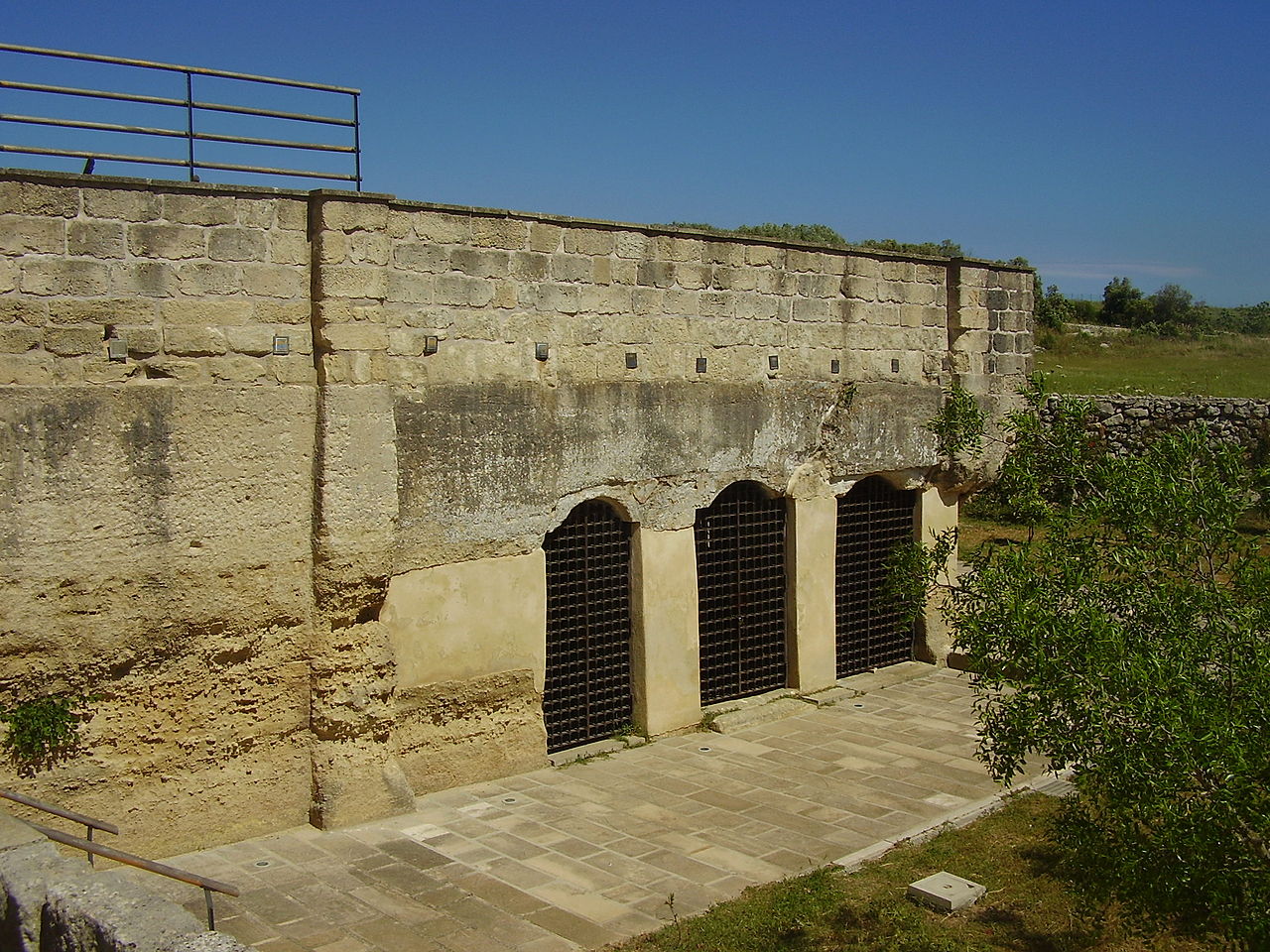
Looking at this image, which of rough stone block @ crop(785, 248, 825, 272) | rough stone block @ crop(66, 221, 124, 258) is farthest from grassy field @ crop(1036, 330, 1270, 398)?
rough stone block @ crop(66, 221, 124, 258)

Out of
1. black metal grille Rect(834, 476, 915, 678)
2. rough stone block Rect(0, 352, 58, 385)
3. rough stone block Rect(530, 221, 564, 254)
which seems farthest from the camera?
black metal grille Rect(834, 476, 915, 678)

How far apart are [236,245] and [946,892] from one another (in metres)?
6.39

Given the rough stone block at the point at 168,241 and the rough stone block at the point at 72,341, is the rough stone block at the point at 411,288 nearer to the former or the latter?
the rough stone block at the point at 168,241

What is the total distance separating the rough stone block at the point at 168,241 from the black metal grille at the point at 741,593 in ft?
17.3

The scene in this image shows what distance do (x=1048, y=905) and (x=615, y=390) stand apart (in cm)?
534

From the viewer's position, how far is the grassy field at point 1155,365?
27.5m

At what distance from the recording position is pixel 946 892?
7.31 meters

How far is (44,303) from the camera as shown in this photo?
730cm

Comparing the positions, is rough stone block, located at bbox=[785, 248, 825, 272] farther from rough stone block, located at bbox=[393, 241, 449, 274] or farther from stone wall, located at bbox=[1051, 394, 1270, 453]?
stone wall, located at bbox=[1051, 394, 1270, 453]

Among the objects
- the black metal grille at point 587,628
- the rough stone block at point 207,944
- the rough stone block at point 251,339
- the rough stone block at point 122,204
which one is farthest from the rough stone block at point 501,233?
the rough stone block at point 207,944

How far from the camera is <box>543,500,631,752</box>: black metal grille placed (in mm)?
10188

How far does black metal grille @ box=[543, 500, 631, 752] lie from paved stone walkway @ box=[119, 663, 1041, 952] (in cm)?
44

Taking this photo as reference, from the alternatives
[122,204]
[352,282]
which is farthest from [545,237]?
[122,204]

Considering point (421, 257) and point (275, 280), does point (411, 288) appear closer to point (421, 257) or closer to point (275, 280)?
point (421, 257)
